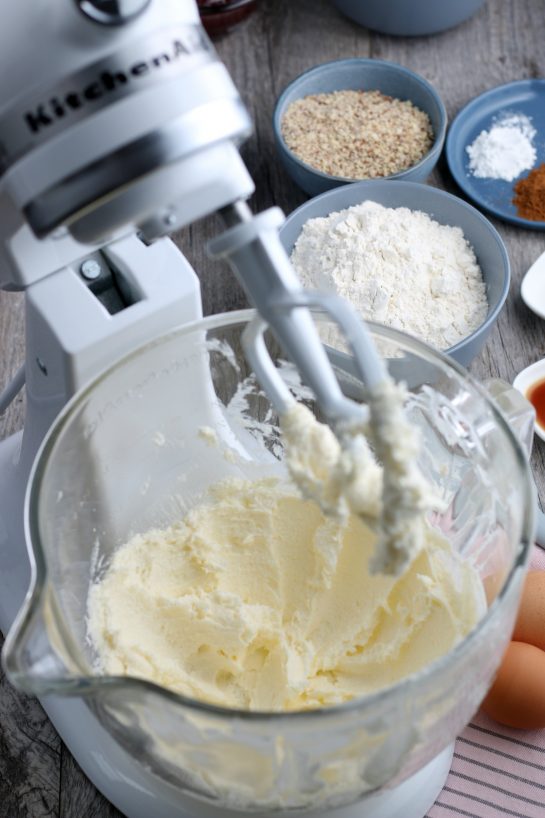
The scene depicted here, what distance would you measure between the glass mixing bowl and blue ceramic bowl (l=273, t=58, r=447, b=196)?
428mm

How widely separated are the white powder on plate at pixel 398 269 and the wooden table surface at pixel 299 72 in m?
0.08

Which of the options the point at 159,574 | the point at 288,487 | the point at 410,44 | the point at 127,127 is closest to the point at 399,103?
the point at 410,44

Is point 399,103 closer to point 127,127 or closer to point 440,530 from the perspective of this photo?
point 440,530

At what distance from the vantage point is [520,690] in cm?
88

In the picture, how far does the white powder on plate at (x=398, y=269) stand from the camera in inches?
46.5

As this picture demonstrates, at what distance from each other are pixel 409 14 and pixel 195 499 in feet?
3.05

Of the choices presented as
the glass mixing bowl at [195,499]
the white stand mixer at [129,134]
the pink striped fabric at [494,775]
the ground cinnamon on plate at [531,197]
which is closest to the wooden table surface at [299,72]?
the ground cinnamon on plate at [531,197]

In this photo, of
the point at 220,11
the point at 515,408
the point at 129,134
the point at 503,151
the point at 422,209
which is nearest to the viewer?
the point at 129,134

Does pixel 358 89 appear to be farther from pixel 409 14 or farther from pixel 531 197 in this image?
pixel 531 197

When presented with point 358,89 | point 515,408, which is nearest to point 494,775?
point 515,408

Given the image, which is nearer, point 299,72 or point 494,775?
point 494,775

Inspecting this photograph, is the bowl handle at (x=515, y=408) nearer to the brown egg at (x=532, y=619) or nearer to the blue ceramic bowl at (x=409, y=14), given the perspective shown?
the brown egg at (x=532, y=619)

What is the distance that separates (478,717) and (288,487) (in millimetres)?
277

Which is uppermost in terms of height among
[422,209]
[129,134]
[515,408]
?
[129,134]
